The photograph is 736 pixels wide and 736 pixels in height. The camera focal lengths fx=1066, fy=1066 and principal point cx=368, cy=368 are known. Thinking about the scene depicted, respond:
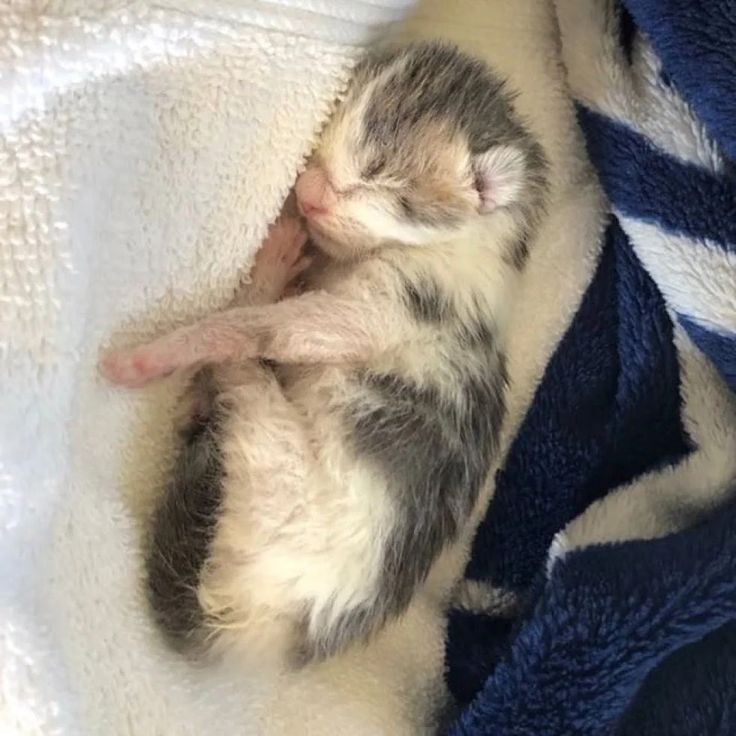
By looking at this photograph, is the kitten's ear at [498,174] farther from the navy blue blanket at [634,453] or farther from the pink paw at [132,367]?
the pink paw at [132,367]

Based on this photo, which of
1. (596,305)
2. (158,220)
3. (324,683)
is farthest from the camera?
(596,305)

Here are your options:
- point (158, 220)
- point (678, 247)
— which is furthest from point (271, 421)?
point (678, 247)

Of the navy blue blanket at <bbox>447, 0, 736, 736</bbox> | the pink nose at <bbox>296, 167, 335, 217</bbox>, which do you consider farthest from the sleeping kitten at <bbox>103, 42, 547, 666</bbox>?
the navy blue blanket at <bbox>447, 0, 736, 736</bbox>

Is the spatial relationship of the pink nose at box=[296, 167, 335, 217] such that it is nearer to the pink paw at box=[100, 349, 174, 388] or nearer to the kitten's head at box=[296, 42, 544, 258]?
the kitten's head at box=[296, 42, 544, 258]

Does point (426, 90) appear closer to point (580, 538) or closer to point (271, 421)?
point (271, 421)

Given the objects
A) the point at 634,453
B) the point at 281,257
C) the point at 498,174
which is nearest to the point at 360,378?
the point at 281,257

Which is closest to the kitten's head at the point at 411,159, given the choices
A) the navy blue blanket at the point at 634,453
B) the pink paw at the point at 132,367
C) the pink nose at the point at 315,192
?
the pink nose at the point at 315,192
